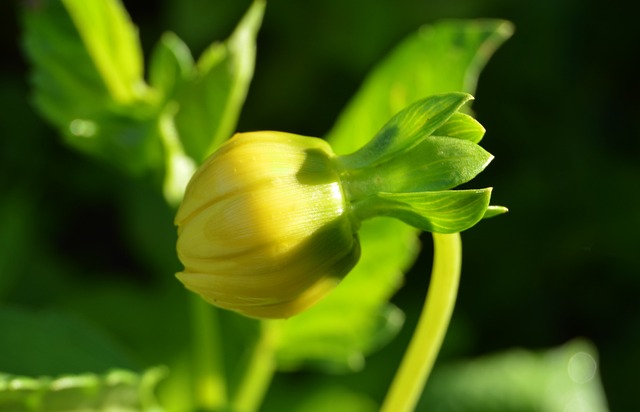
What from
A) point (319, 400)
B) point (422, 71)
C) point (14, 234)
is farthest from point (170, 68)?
point (319, 400)

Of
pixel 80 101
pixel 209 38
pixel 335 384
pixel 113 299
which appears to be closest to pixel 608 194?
pixel 335 384

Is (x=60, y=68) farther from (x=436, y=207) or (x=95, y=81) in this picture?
(x=436, y=207)

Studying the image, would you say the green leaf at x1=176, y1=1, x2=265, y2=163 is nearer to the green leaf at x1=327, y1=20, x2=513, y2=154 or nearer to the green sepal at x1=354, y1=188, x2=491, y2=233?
the green leaf at x1=327, y1=20, x2=513, y2=154

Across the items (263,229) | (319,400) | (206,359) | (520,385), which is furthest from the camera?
(319,400)

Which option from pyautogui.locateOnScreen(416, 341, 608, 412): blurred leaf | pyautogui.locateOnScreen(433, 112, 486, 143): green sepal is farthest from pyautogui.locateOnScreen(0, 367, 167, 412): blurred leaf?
pyautogui.locateOnScreen(416, 341, 608, 412): blurred leaf

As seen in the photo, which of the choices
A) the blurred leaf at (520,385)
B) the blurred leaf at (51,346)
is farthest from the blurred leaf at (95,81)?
the blurred leaf at (520,385)

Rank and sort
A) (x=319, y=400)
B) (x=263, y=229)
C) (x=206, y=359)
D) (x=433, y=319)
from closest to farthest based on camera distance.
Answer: (x=263, y=229), (x=433, y=319), (x=206, y=359), (x=319, y=400)

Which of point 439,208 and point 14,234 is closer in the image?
point 439,208
